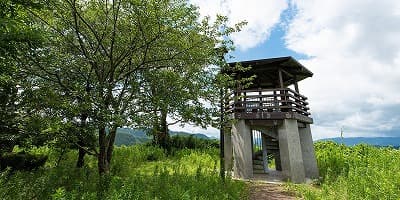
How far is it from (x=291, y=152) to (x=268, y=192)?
3.31m

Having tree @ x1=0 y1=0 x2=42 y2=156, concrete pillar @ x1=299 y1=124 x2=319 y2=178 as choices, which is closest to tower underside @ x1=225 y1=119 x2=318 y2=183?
concrete pillar @ x1=299 y1=124 x2=319 y2=178

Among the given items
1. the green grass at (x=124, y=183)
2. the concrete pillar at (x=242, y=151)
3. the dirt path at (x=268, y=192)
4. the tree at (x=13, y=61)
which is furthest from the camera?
the concrete pillar at (x=242, y=151)

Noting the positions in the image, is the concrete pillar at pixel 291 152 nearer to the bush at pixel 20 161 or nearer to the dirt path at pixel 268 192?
the dirt path at pixel 268 192

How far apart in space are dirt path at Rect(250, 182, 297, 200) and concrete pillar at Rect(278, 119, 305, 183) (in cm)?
115

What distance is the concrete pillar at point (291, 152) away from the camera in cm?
1452

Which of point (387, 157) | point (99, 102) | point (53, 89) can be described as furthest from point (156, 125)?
point (387, 157)

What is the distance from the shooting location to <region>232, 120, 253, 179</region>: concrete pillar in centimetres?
1540

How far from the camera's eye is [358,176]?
492 inches

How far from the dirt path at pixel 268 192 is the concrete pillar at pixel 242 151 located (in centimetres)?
120

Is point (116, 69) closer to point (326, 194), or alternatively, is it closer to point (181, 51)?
point (181, 51)

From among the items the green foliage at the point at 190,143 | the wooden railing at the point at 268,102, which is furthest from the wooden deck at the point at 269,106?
the green foliage at the point at 190,143

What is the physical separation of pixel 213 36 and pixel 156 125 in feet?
14.5

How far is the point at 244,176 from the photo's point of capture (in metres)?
15.3

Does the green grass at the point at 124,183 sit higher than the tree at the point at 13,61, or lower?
lower
